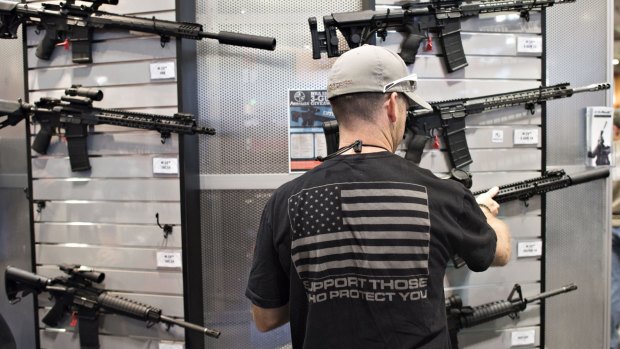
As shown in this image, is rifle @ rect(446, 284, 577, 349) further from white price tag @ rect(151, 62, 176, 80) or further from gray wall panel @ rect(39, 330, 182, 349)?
white price tag @ rect(151, 62, 176, 80)

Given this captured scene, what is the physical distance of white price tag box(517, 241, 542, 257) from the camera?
9.23 ft

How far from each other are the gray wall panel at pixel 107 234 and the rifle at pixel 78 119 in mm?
453

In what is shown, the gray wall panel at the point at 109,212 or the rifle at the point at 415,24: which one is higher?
the rifle at the point at 415,24

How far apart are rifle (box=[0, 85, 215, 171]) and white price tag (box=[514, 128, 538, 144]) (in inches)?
82.6

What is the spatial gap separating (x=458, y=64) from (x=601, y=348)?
2394 millimetres

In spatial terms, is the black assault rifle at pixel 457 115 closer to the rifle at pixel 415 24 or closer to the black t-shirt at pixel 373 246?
the rifle at pixel 415 24

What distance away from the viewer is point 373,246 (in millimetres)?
1250

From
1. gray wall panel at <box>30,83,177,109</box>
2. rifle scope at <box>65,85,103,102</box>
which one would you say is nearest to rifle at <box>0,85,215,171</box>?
Result: rifle scope at <box>65,85,103,102</box>

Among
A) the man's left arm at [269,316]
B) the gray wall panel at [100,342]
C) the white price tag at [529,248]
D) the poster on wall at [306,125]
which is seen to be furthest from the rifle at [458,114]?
the gray wall panel at [100,342]

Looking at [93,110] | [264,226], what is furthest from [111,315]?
[264,226]

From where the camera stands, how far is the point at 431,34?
269 cm

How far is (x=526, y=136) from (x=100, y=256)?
10.4ft

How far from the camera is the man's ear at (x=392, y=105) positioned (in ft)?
4.33

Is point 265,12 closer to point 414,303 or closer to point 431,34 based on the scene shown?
point 431,34
